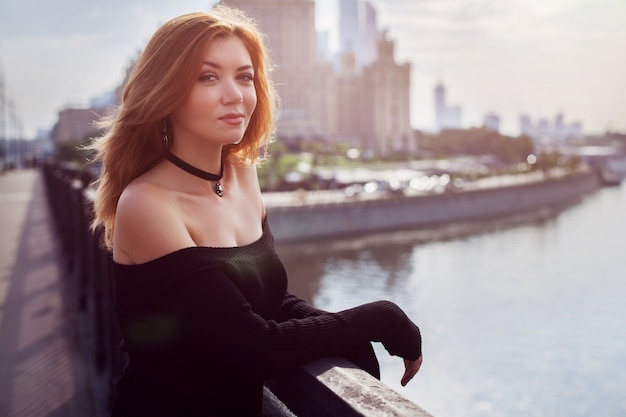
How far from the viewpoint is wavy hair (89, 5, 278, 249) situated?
1.50 meters

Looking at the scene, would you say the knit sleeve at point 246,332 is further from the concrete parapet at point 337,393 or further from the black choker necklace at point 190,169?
the black choker necklace at point 190,169

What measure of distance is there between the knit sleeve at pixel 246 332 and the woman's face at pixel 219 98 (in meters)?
0.38

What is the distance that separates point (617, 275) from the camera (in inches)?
1022

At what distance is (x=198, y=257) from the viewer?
138 cm

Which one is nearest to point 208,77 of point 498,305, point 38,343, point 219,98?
point 219,98

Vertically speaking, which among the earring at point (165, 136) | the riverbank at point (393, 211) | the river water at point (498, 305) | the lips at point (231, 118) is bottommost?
the river water at point (498, 305)

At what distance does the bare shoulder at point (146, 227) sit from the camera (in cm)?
139

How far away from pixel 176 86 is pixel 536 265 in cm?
2727

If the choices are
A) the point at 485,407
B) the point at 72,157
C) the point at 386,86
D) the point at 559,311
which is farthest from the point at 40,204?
the point at 386,86

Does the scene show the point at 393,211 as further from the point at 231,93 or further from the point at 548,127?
the point at 548,127

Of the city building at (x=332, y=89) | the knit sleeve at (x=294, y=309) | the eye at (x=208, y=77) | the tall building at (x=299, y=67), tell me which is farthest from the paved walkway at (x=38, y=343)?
the tall building at (x=299, y=67)

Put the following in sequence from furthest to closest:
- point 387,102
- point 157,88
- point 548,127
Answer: point 548,127 < point 387,102 < point 157,88

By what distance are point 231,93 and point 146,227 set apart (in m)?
0.37

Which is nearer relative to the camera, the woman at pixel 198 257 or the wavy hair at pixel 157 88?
the woman at pixel 198 257
